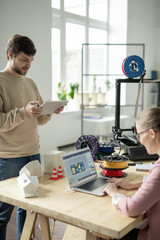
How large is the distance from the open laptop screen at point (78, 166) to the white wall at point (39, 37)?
9.55ft

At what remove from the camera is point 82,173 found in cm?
179

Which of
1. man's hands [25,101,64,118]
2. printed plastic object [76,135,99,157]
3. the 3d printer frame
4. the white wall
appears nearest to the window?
the white wall

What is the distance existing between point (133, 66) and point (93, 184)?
4.13 feet

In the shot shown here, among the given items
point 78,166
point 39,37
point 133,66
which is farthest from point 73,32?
point 78,166

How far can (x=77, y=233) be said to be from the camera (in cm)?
201

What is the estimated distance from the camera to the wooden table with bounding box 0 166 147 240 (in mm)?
1292

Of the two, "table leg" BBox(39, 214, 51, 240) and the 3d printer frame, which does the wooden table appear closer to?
"table leg" BBox(39, 214, 51, 240)

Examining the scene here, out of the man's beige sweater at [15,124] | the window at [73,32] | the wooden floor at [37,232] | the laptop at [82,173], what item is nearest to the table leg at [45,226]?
the laptop at [82,173]

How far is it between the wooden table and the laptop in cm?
6

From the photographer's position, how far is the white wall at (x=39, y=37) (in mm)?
4410

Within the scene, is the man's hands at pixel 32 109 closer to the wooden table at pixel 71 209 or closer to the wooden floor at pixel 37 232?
the wooden table at pixel 71 209

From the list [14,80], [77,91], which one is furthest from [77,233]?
[77,91]

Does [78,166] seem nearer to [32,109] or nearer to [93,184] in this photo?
[93,184]

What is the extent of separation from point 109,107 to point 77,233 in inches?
151
